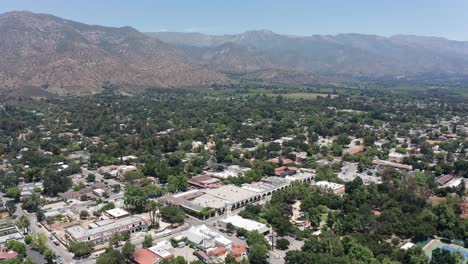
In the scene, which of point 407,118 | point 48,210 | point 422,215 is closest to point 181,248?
point 48,210

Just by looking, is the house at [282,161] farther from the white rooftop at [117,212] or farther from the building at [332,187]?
the white rooftop at [117,212]

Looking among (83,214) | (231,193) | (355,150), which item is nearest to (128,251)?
(83,214)

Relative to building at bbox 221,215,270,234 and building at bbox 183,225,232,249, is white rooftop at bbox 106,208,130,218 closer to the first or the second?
building at bbox 183,225,232,249

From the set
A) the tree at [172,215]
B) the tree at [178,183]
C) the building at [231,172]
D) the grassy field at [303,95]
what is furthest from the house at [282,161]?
the grassy field at [303,95]

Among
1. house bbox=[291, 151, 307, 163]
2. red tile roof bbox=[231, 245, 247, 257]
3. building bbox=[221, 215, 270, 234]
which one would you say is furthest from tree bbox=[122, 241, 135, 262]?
house bbox=[291, 151, 307, 163]

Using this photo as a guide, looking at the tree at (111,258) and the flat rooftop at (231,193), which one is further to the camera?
the flat rooftop at (231,193)

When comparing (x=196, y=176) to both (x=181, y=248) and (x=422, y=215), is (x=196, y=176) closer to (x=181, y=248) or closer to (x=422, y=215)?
(x=181, y=248)
